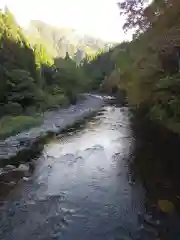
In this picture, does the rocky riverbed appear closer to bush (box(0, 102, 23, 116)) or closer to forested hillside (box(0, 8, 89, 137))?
forested hillside (box(0, 8, 89, 137))

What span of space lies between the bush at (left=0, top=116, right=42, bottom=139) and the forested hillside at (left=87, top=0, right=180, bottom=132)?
7806mm

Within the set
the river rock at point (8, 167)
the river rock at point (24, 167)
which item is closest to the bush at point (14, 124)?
the river rock at point (8, 167)

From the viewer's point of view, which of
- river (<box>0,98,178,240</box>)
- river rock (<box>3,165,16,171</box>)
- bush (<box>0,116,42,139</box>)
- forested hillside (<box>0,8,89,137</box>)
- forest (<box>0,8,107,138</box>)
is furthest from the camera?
forested hillside (<box>0,8,89,137</box>)

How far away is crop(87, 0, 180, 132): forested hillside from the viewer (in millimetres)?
15703

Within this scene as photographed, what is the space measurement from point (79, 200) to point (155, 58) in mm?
11352

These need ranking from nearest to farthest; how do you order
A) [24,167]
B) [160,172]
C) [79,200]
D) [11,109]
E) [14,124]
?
[79,200] → [160,172] → [24,167] → [14,124] → [11,109]

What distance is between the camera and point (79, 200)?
390 inches

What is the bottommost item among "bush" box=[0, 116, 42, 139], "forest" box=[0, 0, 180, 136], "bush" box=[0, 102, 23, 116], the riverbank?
the riverbank

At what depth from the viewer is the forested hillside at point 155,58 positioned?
15.7 m

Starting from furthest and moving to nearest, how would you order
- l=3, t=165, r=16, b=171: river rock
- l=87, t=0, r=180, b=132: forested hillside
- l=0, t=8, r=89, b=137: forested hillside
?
l=0, t=8, r=89, b=137: forested hillside → l=87, t=0, r=180, b=132: forested hillside → l=3, t=165, r=16, b=171: river rock

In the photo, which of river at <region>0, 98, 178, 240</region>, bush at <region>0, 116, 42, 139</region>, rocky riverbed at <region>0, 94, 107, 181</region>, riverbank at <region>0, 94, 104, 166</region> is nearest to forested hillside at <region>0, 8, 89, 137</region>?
bush at <region>0, 116, 42, 139</region>

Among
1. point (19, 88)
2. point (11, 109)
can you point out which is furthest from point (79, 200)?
point (19, 88)

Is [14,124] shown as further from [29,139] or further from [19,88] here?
[19,88]

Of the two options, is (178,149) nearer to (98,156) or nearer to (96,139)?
(98,156)
